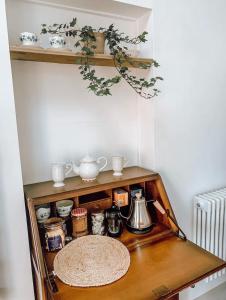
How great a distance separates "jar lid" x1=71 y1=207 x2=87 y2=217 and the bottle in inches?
5.3

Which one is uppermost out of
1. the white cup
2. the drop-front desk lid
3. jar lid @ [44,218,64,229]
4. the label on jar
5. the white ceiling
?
the white ceiling

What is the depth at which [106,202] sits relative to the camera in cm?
134

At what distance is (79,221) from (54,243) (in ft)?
0.52

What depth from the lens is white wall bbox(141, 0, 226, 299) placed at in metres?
1.49

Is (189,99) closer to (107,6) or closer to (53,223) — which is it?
(107,6)

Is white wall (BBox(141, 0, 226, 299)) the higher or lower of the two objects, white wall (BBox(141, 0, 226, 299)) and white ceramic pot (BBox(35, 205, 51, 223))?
the higher

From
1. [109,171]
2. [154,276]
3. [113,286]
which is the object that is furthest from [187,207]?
[113,286]

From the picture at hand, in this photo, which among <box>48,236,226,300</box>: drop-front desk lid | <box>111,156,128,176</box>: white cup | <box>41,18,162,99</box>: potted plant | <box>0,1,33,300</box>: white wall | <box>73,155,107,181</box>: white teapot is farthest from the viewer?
<box>111,156,128,176</box>: white cup

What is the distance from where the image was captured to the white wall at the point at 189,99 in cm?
149

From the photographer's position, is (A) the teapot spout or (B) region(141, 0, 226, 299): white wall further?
(B) region(141, 0, 226, 299): white wall

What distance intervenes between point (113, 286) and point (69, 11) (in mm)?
1389

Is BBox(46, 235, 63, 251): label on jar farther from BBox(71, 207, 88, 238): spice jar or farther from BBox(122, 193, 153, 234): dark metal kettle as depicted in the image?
BBox(122, 193, 153, 234): dark metal kettle

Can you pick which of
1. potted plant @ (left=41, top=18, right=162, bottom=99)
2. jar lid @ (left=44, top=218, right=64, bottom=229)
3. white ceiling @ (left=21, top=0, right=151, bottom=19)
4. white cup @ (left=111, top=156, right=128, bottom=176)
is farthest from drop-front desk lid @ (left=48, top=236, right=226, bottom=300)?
white ceiling @ (left=21, top=0, right=151, bottom=19)

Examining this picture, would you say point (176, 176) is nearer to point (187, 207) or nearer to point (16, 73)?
point (187, 207)
